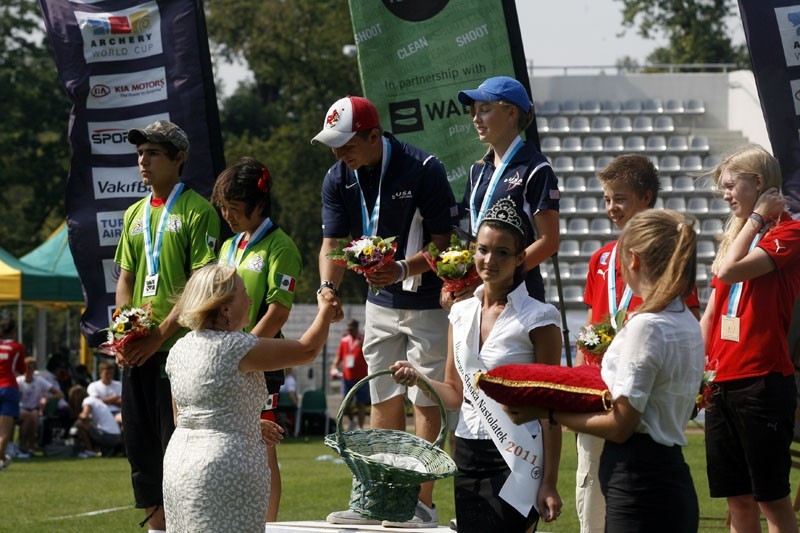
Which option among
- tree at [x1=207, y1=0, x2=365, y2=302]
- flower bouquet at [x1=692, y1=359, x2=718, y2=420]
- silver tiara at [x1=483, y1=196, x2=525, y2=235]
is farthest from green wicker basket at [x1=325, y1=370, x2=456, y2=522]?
tree at [x1=207, y1=0, x2=365, y2=302]

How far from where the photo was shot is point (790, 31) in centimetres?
667

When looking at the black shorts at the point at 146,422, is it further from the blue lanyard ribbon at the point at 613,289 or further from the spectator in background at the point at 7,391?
the spectator in background at the point at 7,391

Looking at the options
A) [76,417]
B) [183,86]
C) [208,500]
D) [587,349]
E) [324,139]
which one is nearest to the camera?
[208,500]

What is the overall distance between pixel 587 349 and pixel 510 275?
713 mm

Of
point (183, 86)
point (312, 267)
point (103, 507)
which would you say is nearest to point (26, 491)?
point (103, 507)

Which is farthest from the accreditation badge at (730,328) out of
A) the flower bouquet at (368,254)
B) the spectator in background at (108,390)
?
the spectator in background at (108,390)

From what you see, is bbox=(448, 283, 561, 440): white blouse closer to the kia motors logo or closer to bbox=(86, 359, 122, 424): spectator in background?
the kia motors logo

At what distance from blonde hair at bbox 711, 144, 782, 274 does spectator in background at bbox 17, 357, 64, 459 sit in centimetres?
1503

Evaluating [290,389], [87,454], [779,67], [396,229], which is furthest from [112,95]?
[290,389]

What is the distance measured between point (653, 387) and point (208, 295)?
1.82 meters

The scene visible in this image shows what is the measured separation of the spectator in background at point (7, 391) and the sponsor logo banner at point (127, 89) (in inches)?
361

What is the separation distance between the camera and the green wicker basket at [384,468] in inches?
200

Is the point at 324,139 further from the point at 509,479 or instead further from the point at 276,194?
the point at 276,194

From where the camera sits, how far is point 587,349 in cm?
510
